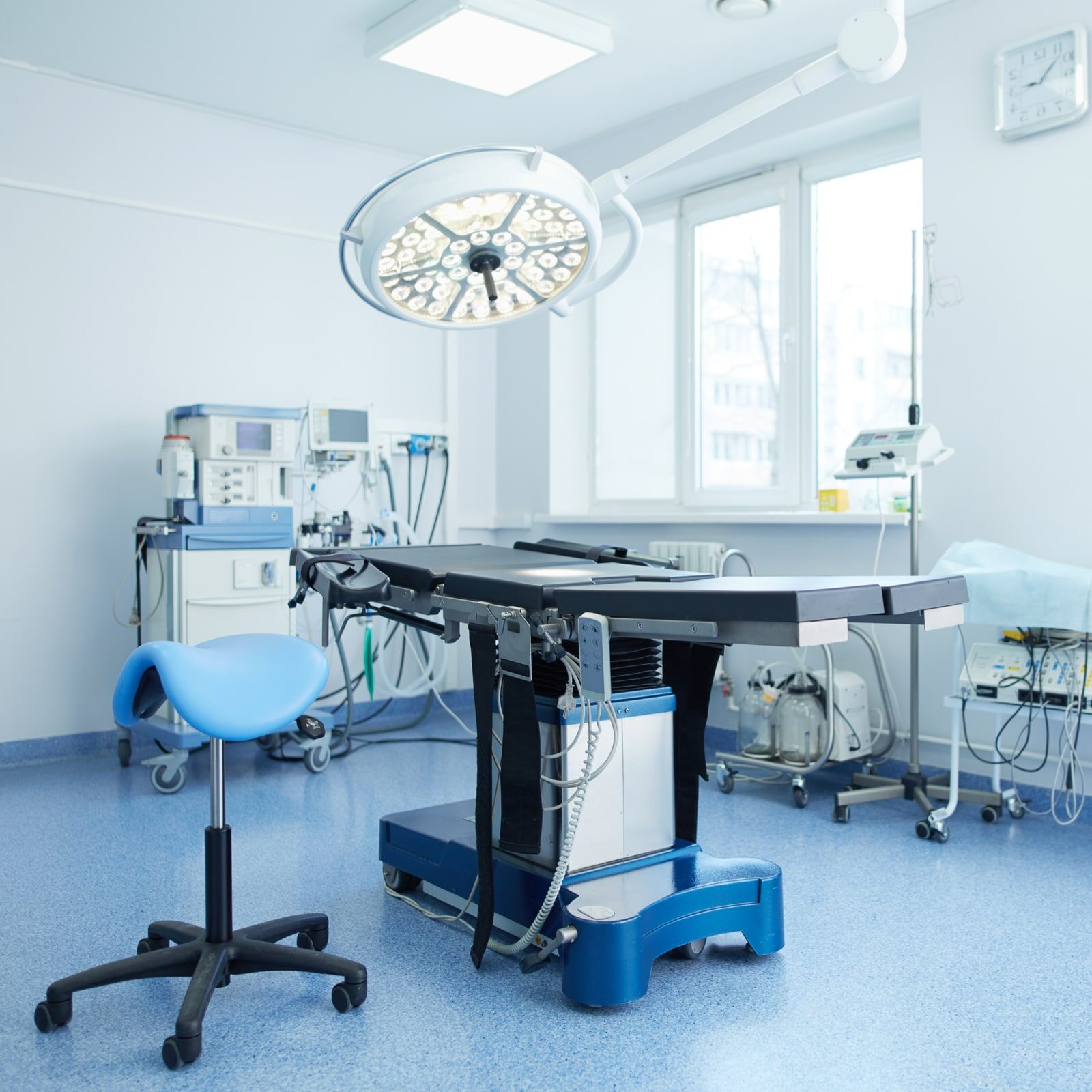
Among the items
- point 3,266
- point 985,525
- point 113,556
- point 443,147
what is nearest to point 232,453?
point 113,556

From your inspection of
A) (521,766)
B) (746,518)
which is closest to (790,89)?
(521,766)

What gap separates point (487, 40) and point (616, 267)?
6.91ft

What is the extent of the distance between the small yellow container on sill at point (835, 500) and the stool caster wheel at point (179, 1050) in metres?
2.99

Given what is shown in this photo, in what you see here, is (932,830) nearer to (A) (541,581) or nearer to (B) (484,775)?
(B) (484,775)

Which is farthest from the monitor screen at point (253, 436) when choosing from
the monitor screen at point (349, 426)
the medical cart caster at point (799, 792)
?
the medical cart caster at point (799, 792)

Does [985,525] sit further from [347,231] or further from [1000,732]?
[347,231]

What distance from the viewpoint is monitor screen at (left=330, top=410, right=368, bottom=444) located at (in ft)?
14.0

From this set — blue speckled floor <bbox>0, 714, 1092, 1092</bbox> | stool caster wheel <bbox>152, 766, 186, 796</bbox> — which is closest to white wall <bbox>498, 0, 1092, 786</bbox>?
blue speckled floor <bbox>0, 714, 1092, 1092</bbox>

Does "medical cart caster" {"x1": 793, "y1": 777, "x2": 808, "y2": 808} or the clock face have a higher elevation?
the clock face

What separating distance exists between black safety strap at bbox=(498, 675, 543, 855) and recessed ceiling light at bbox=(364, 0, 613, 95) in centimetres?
246

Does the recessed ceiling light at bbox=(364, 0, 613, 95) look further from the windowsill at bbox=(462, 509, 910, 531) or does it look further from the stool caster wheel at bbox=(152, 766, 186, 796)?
the stool caster wheel at bbox=(152, 766, 186, 796)

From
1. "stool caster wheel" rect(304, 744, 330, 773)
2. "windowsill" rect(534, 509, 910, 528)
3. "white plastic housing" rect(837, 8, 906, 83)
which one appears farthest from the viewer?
"stool caster wheel" rect(304, 744, 330, 773)

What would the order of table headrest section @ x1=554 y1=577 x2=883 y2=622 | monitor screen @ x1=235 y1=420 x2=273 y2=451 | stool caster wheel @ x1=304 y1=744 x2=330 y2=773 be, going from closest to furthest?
table headrest section @ x1=554 y1=577 x2=883 y2=622, monitor screen @ x1=235 y1=420 x2=273 y2=451, stool caster wheel @ x1=304 y1=744 x2=330 y2=773

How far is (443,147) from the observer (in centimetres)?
509
